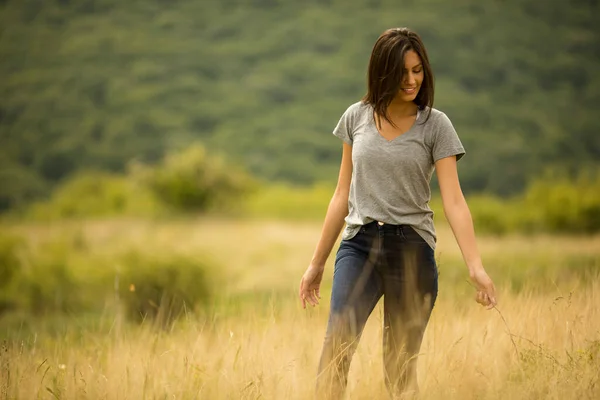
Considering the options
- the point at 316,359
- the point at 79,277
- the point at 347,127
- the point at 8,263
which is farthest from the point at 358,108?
the point at 8,263

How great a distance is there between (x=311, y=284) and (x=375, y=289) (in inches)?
17.1

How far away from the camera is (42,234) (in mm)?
52969

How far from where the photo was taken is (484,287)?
3453 mm

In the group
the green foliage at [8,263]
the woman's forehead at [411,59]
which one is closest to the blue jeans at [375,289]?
the woman's forehead at [411,59]

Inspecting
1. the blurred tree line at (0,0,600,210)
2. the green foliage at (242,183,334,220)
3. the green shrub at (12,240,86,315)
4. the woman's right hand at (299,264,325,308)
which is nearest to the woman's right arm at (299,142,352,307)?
the woman's right hand at (299,264,325,308)

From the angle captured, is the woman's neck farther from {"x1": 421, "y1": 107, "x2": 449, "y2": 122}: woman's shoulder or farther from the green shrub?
the green shrub

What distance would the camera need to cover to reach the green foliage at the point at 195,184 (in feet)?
178

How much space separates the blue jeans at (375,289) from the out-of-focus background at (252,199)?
0.45m

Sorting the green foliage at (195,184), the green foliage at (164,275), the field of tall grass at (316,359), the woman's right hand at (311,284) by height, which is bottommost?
the green foliage at (195,184)

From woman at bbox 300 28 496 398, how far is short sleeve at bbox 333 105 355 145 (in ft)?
0.42

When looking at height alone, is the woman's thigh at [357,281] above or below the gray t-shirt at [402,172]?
below

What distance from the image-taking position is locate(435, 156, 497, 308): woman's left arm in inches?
137

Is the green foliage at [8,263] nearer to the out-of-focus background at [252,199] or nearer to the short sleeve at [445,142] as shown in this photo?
the out-of-focus background at [252,199]

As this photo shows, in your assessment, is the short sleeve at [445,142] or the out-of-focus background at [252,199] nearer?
the short sleeve at [445,142]
